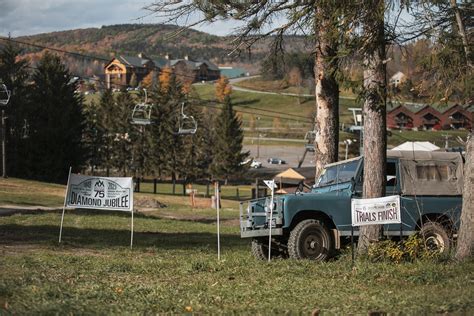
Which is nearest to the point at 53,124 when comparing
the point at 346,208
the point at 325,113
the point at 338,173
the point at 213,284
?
the point at 325,113

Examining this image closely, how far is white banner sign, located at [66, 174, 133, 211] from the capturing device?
1698 centimetres

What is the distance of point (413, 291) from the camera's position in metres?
9.45

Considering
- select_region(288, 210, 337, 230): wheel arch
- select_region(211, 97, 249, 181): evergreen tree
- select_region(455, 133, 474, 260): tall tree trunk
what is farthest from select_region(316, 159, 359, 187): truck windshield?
select_region(211, 97, 249, 181): evergreen tree

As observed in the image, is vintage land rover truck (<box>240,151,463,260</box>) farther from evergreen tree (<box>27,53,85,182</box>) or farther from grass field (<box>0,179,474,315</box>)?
evergreen tree (<box>27,53,85,182</box>)

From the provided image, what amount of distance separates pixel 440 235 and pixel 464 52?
364 centimetres

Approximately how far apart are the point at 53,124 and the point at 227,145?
2391cm

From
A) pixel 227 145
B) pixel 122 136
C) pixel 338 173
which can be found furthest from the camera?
pixel 227 145

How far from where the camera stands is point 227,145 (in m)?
87.2

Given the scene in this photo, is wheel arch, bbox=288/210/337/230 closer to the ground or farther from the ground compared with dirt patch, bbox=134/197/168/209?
farther from the ground

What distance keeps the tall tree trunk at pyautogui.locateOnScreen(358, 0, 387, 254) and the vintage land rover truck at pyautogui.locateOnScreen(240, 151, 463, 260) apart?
81 cm

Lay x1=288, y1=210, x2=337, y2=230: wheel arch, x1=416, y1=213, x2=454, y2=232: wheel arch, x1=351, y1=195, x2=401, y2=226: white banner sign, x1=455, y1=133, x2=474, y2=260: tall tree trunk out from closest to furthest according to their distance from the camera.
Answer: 1. x1=455, y1=133, x2=474, y2=260: tall tree trunk
2. x1=351, y1=195, x2=401, y2=226: white banner sign
3. x1=288, y1=210, x2=337, y2=230: wheel arch
4. x1=416, y1=213, x2=454, y2=232: wheel arch

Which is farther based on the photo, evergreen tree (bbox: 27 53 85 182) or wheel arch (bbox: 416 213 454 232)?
evergreen tree (bbox: 27 53 85 182)

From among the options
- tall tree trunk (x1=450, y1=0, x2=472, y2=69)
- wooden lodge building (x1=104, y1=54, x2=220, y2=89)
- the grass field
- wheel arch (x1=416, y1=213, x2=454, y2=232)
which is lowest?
the grass field

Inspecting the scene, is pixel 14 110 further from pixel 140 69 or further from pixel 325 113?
pixel 325 113
